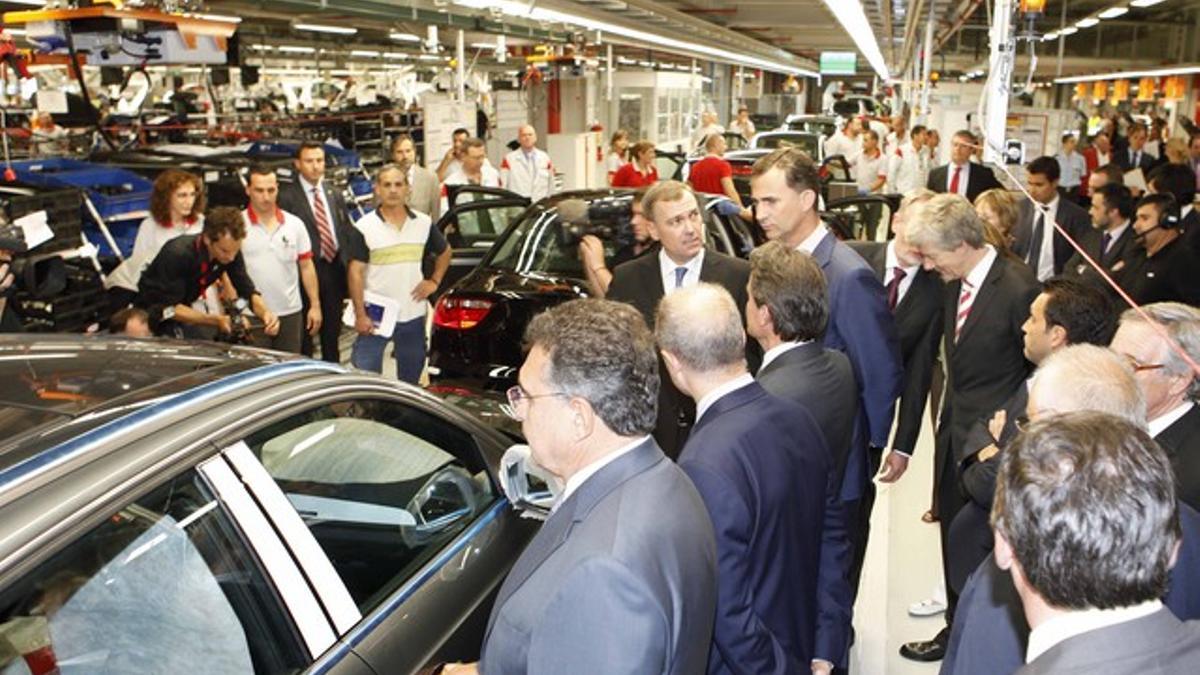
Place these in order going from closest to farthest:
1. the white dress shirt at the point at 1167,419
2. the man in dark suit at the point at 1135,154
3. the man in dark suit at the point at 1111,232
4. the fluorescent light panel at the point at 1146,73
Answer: the white dress shirt at the point at 1167,419
the man in dark suit at the point at 1111,232
the man in dark suit at the point at 1135,154
the fluorescent light panel at the point at 1146,73

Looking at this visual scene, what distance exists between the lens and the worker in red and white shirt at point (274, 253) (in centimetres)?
538

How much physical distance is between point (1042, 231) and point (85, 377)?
577cm

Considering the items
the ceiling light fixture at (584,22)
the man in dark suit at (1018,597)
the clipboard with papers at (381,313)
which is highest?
the ceiling light fixture at (584,22)

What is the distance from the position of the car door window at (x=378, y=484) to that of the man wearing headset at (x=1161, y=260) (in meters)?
4.35

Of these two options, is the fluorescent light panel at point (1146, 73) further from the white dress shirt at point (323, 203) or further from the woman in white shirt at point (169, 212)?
the woman in white shirt at point (169, 212)

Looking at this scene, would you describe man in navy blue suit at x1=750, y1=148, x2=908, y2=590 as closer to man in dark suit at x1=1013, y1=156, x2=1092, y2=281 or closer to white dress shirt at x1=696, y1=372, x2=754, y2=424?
white dress shirt at x1=696, y1=372, x2=754, y2=424

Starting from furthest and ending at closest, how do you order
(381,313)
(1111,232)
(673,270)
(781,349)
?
(1111,232) → (381,313) → (673,270) → (781,349)

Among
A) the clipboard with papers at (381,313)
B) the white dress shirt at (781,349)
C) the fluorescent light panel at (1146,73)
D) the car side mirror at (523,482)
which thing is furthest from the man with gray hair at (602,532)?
the fluorescent light panel at (1146,73)

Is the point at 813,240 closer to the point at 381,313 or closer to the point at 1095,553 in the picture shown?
the point at 1095,553

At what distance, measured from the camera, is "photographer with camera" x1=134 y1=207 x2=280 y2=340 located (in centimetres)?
471

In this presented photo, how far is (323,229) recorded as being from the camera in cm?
602

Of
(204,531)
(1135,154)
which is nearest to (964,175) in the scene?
(1135,154)

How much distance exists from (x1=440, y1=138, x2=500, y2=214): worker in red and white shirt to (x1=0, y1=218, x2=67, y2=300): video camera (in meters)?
4.67

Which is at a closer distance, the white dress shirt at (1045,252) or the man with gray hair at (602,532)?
the man with gray hair at (602,532)
